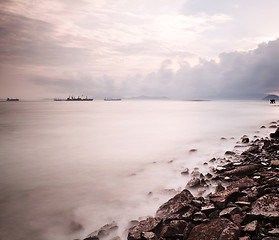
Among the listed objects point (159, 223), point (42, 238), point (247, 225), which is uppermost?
point (247, 225)

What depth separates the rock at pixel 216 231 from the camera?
2.79m

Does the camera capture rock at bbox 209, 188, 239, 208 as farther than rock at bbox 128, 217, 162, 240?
Yes

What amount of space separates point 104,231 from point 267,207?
3.22 m

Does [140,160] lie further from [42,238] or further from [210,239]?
[210,239]

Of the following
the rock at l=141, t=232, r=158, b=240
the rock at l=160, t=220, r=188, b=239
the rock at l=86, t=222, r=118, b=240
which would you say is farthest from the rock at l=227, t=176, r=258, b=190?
the rock at l=86, t=222, r=118, b=240

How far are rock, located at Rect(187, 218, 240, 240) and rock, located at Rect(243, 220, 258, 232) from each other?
16cm

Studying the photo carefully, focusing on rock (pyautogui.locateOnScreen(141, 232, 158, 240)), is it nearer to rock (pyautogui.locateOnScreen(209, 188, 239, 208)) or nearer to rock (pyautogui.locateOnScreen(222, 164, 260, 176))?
rock (pyautogui.locateOnScreen(209, 188, 239, 208))

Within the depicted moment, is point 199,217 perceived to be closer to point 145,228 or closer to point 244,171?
point 145,228

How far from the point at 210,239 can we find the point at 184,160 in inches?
237

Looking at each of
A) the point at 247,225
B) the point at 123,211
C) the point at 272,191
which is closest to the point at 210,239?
the point at 247,225

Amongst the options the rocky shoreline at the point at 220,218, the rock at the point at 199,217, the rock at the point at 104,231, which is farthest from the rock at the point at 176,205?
the rock at the point at 104,231

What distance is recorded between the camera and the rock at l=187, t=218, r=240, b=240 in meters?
2.79

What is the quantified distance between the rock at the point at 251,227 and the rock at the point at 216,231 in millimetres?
160

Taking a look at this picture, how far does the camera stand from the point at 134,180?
6590mm
